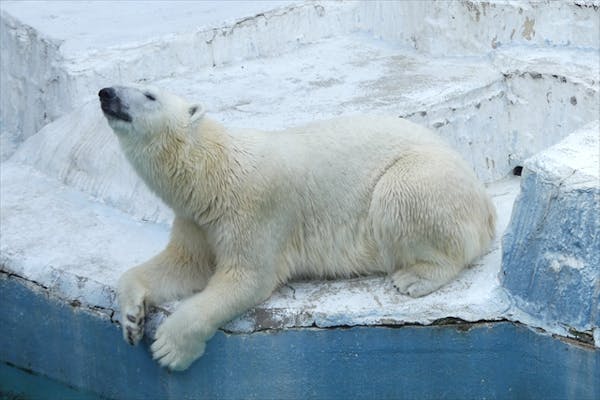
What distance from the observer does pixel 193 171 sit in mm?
4434

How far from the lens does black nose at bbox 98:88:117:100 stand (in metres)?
4.21

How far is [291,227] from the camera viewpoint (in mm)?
4652

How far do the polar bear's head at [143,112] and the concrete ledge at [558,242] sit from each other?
4.16 feet

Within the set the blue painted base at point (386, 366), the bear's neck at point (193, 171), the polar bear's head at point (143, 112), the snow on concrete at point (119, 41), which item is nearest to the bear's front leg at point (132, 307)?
the blue painted base at point (386, 366)

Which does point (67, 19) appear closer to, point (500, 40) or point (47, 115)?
point (47, 115)

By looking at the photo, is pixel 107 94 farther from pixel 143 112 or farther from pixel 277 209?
pixel 277 209

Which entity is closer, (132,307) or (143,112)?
(143,112)

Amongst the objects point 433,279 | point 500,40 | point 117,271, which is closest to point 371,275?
point 433,279

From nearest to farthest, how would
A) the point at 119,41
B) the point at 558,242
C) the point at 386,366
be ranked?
the point at 558,242 → the point at 386,366 → the point at 119,41

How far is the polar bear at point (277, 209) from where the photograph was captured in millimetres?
4418

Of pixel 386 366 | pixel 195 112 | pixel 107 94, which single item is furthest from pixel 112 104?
pixel 386 366

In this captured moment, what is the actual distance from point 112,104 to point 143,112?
0.12 metres

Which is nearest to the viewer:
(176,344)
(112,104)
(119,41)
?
(112,104)

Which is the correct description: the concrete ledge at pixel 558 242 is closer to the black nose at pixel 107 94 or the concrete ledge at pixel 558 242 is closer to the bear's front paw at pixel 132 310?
the bear's front paw at pixel 132 310
